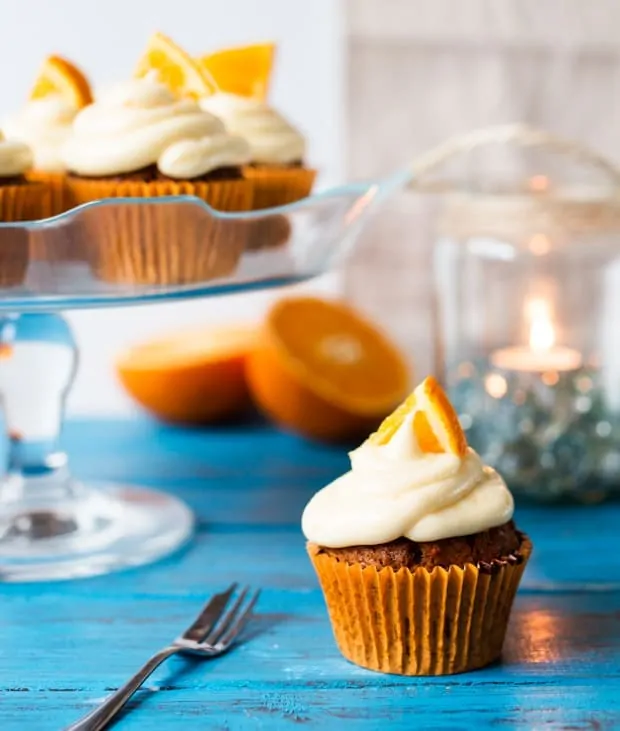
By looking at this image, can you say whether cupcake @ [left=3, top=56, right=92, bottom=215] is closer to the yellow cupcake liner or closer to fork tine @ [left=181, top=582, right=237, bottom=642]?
the yellow cupcake liner

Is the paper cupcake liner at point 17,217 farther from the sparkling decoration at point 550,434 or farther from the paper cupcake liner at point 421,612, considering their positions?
the sparkling decoration at point 550,434

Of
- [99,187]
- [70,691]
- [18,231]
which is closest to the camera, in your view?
[70,691]

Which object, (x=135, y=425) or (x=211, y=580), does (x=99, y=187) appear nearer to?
(x=211, y=580)

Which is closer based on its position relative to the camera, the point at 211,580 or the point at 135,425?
the point at 211,580

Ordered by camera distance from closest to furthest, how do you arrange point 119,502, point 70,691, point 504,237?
point 70,691
point 119,502
point 504,237

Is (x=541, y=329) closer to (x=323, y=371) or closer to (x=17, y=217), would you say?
(x=323, y=371)

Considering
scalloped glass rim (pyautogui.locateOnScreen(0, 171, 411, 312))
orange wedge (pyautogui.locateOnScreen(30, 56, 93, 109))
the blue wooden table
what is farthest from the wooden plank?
orange wedge (pyautogui.locateOnScreen(30, 56, 93, 109))

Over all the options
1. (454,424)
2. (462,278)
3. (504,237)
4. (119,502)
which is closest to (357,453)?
(454,424)
